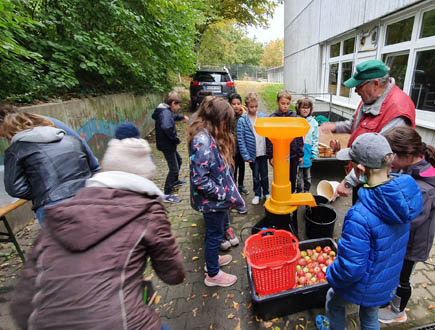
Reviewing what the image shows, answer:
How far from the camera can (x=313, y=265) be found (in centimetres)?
241

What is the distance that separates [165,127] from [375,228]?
11.4 feet

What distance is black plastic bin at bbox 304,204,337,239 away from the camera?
2898mm

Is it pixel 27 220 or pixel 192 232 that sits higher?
pixel 27 220

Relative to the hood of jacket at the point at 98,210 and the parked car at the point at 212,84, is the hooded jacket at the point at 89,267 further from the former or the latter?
Result: the parked car at the point at 212,84

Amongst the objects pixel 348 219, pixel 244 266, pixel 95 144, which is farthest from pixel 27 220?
pixel 348 219

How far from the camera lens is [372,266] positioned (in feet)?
4.76

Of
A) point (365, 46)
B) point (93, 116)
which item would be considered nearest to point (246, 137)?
point (93, 116)

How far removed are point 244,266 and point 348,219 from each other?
1719mm

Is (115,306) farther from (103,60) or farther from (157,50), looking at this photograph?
(157,50)

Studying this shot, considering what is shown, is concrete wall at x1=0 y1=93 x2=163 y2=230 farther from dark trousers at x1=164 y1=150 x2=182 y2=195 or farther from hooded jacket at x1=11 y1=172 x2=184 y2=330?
hooded jacket at x1=11 y1=172 x2=184 y2=330

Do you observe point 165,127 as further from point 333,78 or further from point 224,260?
point 333,78

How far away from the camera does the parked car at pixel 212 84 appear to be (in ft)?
37.8

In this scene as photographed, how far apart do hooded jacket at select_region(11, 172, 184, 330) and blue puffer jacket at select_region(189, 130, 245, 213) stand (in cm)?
99

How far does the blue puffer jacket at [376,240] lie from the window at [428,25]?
15.9ft
